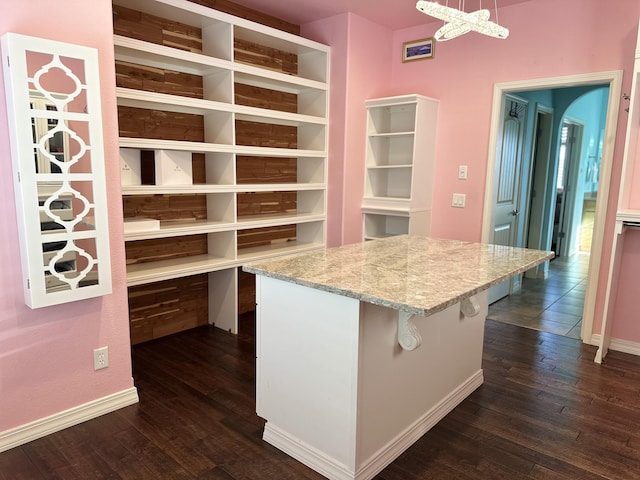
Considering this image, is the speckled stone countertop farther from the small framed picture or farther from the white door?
the small framed picture

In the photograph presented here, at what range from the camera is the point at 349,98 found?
405cm

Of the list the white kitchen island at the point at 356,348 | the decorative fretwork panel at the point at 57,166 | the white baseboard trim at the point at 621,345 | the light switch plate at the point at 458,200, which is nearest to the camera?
the white kitchen island at the point at 356,348

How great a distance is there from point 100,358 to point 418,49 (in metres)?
3.64

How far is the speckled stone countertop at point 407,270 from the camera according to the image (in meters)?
1.72

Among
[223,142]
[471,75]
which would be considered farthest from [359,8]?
[223,142]

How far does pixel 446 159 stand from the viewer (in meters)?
4.21

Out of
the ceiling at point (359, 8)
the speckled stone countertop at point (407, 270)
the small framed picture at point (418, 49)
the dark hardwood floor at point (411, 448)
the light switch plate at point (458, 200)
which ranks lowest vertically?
the dark hardwood floor at point (411, 448)

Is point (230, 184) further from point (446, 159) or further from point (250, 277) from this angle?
point (446, 159)

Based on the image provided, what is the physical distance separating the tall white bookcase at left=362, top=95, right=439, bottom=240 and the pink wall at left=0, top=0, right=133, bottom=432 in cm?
244

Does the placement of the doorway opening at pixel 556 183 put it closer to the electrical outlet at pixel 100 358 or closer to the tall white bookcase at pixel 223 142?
the tall white bookcase at pixel 223 142

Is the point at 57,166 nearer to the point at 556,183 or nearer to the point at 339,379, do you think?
the point at 339,379

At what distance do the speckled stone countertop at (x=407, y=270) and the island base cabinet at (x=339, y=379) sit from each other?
0.08 meters

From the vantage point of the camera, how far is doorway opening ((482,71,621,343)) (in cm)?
342

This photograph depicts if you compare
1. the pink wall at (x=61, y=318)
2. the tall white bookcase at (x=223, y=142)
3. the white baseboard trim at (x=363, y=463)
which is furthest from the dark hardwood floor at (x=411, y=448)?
the tall white bookcase at (x=223, y=142)
